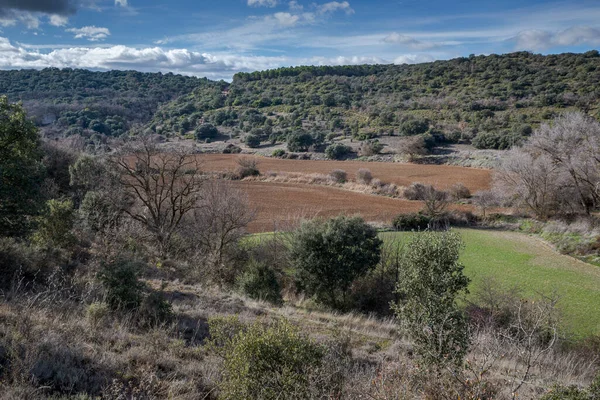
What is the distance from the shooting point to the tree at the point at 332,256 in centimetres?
1677

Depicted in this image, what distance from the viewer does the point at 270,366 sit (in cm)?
505

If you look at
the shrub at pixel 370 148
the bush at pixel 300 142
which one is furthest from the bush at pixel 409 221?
the bush at pixel 300 142

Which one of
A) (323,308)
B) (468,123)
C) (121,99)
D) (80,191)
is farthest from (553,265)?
(121,99)

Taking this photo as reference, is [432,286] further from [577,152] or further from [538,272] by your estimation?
[577,152]

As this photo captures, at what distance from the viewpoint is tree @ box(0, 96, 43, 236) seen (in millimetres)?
10047

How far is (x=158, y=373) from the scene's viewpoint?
20.0ft

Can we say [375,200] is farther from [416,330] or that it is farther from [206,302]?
[416,330]

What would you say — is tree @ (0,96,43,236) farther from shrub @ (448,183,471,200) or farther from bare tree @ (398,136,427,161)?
bare tree @ (398,136,427,161)

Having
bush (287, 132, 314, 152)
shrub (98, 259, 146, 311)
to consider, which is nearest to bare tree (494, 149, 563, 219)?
shrub (98, 259, 146, 311)

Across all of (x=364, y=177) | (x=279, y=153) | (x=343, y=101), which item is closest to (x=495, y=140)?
(x=364, y=177)

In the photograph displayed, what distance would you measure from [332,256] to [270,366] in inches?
473

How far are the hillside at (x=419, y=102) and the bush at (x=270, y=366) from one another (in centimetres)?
5829

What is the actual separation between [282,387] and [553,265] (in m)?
22.7

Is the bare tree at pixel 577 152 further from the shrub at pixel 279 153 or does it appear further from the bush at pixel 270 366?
the shrub at pixel 279 153
